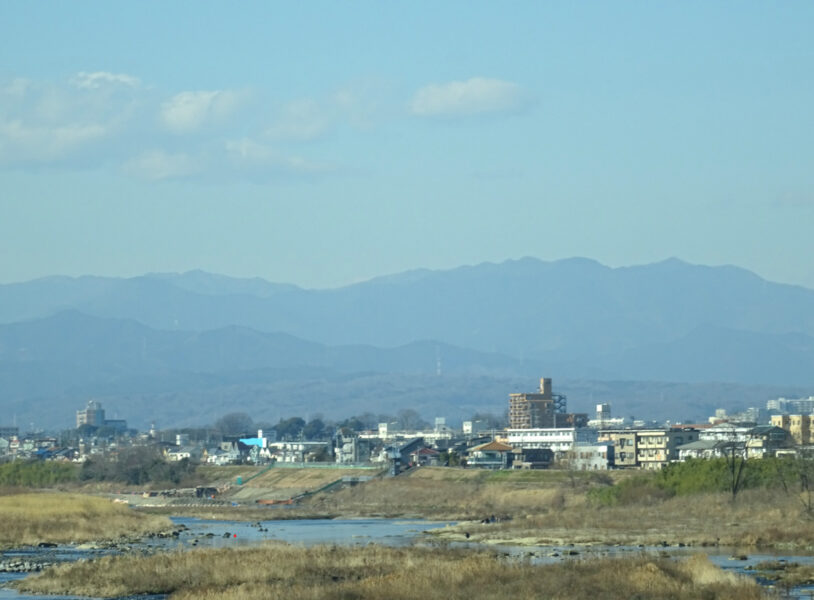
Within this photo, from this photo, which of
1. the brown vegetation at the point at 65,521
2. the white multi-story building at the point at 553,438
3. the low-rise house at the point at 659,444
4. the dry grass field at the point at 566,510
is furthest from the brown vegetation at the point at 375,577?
the white multi-story building at the point at 553,438

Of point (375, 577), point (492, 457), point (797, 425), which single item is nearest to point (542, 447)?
point (492, 457)

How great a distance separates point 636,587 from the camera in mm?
35750

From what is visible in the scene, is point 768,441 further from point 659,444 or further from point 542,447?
point 542,447

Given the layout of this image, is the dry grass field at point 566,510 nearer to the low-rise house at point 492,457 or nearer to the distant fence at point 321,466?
the low-rise house at point 492,457

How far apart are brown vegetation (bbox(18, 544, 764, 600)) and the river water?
1.99 m

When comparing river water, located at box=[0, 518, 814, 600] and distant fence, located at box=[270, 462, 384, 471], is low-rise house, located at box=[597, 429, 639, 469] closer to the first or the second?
distant fence, located at box=[270, 462, 384, 471]

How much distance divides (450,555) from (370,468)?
81.7 meters

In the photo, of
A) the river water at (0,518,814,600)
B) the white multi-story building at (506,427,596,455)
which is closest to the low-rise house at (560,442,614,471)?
the white multi-story building at (506,427,596,455)

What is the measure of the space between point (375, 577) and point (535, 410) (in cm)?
14751

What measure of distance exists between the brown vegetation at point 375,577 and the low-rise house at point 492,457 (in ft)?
242

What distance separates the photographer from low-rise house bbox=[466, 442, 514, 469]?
120250mm

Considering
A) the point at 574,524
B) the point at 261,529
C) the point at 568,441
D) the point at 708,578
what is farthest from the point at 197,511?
the point at 708,578

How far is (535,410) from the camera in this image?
184m

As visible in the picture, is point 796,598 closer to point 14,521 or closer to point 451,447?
point 14,521
